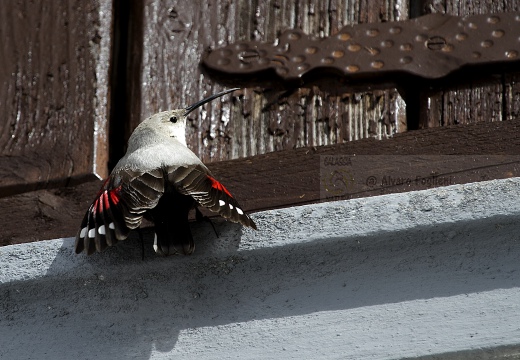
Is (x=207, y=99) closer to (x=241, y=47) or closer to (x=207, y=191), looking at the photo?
(x=241, y=47)

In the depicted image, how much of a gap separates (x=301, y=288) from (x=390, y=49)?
3.30 ft

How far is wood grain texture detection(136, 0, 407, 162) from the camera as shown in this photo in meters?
2.94

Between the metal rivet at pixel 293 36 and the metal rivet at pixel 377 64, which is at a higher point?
the metal rivet at pixel 293 36

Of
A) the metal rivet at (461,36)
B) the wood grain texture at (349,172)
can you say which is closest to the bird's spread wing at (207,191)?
the wood grain texture at (349,172)

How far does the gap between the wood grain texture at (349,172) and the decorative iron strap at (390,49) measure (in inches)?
13.9

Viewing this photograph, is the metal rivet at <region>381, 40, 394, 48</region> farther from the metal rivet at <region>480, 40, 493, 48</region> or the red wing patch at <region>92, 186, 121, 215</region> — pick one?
the red wing patch at <region>92, 186, 121, 215</region>

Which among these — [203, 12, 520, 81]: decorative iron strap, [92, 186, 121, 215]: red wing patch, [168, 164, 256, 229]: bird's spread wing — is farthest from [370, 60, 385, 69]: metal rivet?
[92, 186, 121, 215]: red wing patch

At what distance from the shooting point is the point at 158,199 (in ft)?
8.38

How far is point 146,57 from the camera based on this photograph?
316cm

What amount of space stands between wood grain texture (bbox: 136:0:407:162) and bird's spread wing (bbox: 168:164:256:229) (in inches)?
14.4

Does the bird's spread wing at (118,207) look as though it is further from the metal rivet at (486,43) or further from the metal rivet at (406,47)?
the metal rivet at (486,43)

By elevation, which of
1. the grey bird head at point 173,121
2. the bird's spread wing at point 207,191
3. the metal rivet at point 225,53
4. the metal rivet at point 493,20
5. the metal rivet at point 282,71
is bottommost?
the bird's spread wing at point 207,191

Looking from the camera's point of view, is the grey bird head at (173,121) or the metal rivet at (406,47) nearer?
the metal rivet at (406,47)

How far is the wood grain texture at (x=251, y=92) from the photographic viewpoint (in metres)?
2.94
